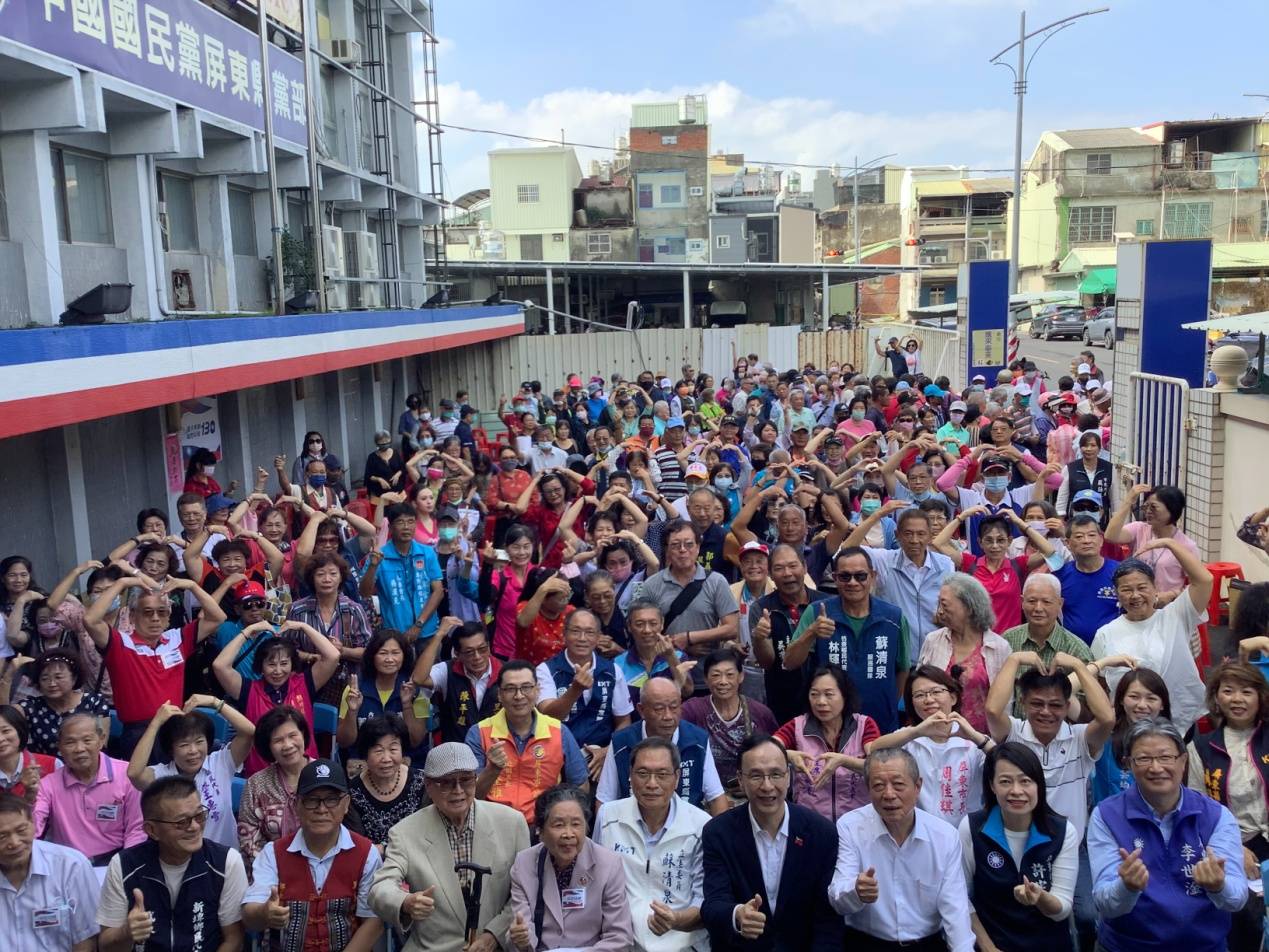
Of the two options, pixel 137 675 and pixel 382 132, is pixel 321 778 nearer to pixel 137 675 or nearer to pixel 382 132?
pixel 137 675

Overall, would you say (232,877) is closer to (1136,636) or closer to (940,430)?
(1136,636)

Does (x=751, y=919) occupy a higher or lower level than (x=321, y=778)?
lower

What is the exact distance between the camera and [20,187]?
32.7 ft

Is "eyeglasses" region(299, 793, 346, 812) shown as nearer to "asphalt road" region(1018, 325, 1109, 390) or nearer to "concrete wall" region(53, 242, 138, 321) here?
"concrete wall" region(53, 242, 138, 321)

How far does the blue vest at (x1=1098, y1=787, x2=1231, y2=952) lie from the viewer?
13.9ft

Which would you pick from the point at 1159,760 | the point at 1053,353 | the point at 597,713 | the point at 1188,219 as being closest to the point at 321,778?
the point at 597,713

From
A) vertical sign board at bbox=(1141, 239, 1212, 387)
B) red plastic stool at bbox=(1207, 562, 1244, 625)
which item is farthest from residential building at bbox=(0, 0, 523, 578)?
vertical sign board at bbox=(1141, 239, 1212, 387)

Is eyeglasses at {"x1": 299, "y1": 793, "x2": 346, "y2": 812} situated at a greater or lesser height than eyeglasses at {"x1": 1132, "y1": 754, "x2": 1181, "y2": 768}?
lesser

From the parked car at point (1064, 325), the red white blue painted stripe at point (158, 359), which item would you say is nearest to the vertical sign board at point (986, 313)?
the red white blue painted stripe at point (158, 359)

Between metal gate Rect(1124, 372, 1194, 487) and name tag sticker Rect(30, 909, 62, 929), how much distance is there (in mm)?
9520

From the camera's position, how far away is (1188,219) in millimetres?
54594

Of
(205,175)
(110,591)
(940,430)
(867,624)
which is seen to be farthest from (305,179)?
(867,624)

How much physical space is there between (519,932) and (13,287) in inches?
319

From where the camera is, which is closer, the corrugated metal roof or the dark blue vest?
the dark blue vest
